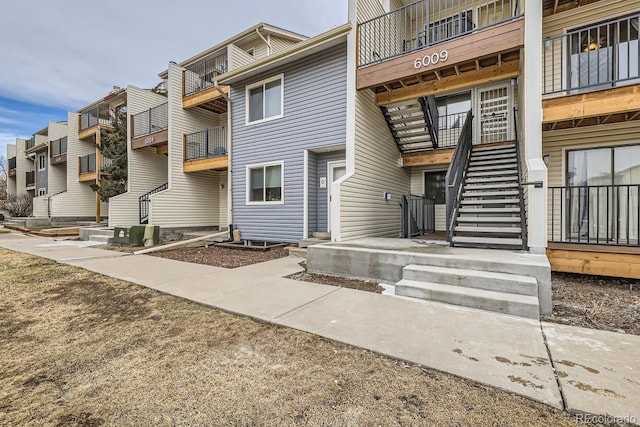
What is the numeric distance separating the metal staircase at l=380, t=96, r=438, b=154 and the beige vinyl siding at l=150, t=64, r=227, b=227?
8.21 m

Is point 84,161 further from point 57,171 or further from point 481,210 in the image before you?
point 481,210

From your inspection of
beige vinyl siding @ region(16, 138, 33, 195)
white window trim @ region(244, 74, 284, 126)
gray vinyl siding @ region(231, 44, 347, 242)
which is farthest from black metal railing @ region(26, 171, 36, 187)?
white window trim @ region(244, 74, 284, 126)

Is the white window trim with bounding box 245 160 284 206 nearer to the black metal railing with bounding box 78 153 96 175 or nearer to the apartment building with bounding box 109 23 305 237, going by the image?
the apartment building with bounding box 109 23 305 237

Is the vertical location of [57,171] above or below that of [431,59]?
below

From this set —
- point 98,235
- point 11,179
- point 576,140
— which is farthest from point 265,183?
point 11,179

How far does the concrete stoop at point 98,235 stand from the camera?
1073cm

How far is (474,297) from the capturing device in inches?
143

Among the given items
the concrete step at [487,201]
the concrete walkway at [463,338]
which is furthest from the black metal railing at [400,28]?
the concrete walkway at [463,338]

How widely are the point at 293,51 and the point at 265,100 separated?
1890 millimetres

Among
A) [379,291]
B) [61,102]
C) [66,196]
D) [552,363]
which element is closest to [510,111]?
[379,291]

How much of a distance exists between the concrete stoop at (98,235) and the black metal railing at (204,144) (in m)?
4.06

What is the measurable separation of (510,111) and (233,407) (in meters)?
10.3

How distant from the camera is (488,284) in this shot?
149 inches

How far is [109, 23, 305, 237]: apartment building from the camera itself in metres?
11.4
